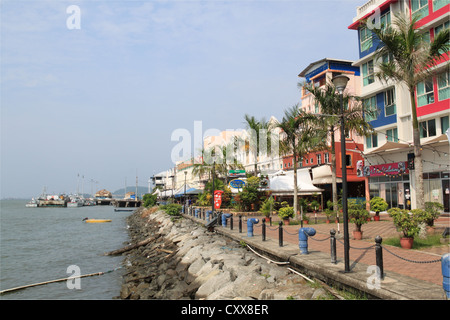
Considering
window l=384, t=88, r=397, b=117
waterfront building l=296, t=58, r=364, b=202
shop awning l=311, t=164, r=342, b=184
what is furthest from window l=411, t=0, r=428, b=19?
shop awning l=311, t=164, r=342, b=184

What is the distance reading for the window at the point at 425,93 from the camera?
79.0ft

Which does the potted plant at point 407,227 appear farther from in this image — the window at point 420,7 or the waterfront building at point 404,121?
the window at point 420,7

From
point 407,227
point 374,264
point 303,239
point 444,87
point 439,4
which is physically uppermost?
point 439,4

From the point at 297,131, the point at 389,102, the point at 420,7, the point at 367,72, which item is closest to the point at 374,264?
the point at 297,131

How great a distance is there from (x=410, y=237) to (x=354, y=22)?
2566 cm

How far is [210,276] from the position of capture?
11.3m

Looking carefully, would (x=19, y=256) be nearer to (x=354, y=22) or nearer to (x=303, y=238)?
(x=303, y=238)

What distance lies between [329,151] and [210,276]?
27.1m

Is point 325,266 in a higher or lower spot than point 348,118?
lower

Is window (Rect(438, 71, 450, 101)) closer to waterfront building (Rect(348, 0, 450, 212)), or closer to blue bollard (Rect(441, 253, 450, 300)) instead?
waterfront building (Rect(348, 0, 450, 212))

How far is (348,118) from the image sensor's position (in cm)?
1941

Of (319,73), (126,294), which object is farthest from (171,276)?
(319,73)

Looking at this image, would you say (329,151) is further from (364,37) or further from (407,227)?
(407,227)
